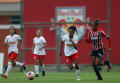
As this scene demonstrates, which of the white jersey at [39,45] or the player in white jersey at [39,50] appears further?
the white jersey at [39,45]

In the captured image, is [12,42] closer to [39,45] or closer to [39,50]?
[39,50]

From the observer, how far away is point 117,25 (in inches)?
1149

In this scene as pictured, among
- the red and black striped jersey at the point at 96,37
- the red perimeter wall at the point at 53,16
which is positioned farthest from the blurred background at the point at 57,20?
the red and black striped jersey at the point at 96,37

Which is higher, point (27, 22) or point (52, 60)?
point (27, 22)

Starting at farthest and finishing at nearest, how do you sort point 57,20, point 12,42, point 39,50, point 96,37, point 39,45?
point 57,20 → point 39,45 → point 39,50 → point 12,42 → point 96,37

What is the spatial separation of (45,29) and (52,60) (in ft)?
6.28

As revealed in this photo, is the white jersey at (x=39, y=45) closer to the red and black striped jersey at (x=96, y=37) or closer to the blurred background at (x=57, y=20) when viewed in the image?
the blurred background at (x=57, y=20)

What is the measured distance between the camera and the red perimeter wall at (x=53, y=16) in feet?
92.9

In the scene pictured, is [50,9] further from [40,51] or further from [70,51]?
[70,51]

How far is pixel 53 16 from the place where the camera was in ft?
99.9

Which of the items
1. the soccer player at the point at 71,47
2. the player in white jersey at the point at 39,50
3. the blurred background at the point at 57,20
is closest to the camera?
the soccer player at the point at 71,47

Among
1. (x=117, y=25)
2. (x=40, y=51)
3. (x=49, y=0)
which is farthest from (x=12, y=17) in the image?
(x=40, y=51)

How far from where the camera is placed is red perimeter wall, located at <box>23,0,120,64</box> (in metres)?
28.3

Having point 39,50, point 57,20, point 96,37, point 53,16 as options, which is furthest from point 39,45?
point 53,16
